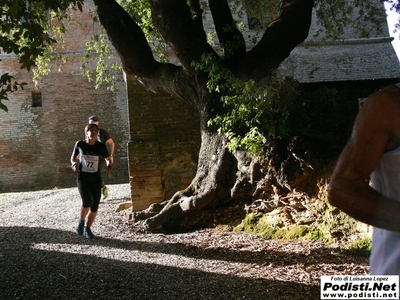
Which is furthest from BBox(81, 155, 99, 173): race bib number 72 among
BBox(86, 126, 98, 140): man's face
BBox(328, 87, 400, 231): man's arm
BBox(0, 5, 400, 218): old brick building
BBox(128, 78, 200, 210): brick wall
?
BBox(0, 5, 400, 218): old brick building

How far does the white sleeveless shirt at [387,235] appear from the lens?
1.61 m

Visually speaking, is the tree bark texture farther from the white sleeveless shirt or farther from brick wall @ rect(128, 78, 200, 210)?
the white sleeveless shirt

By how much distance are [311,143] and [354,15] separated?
14.6 metres

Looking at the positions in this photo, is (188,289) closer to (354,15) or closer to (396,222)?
(396,222)

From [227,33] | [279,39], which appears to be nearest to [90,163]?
[227,33]

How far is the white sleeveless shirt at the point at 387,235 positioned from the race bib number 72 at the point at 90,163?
5.97m

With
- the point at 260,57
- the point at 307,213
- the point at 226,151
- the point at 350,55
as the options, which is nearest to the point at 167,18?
the point at 260,57

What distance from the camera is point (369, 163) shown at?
1.63 m

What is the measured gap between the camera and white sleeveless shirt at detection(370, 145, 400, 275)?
1614 mm

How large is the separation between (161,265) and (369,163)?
13.9 feet

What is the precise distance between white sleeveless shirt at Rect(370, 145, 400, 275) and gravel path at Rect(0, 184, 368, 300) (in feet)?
8.51

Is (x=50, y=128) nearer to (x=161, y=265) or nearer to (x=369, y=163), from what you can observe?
(x=161, y=265)

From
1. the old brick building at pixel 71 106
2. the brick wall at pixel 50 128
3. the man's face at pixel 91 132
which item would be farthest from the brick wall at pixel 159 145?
the brick wall at pixel 50 128

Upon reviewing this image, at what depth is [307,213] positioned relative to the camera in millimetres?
6371
